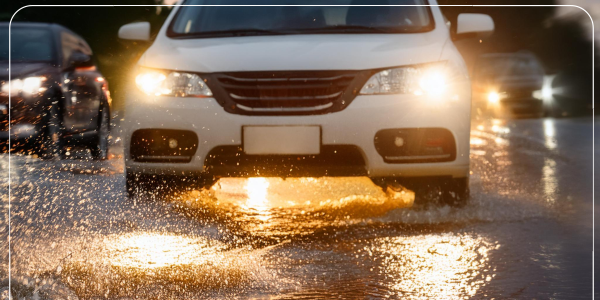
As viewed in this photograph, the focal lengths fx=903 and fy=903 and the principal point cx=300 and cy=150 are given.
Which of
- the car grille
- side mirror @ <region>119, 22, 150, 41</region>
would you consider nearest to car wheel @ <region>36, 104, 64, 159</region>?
side mirror @ <region>119, 22, 150, 41</region>

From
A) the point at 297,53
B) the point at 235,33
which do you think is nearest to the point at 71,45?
the point at 235,33

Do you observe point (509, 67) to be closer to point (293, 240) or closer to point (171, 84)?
point (171, 84)

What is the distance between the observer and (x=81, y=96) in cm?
801

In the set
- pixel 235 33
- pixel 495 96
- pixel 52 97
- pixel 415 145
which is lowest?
pixel 495 96

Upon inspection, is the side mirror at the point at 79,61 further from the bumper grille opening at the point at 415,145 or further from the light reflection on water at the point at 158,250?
the bumper grille opening at the point at 415,145

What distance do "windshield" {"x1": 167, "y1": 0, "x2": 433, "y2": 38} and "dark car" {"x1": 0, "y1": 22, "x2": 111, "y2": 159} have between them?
1896mm

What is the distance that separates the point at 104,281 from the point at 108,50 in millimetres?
9177

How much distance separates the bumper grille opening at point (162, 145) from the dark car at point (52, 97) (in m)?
2.33

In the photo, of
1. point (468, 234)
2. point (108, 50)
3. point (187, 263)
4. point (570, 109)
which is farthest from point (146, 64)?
point (570, 109)

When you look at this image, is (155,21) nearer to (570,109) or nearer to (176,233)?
(570,109)

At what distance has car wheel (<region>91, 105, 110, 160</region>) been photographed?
8.27m

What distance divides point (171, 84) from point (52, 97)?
9.29 feet

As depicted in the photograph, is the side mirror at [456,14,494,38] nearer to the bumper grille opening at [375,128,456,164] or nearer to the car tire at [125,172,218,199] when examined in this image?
the bumper grille opening at [375,128,456,164]

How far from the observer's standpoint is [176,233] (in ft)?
16.6
